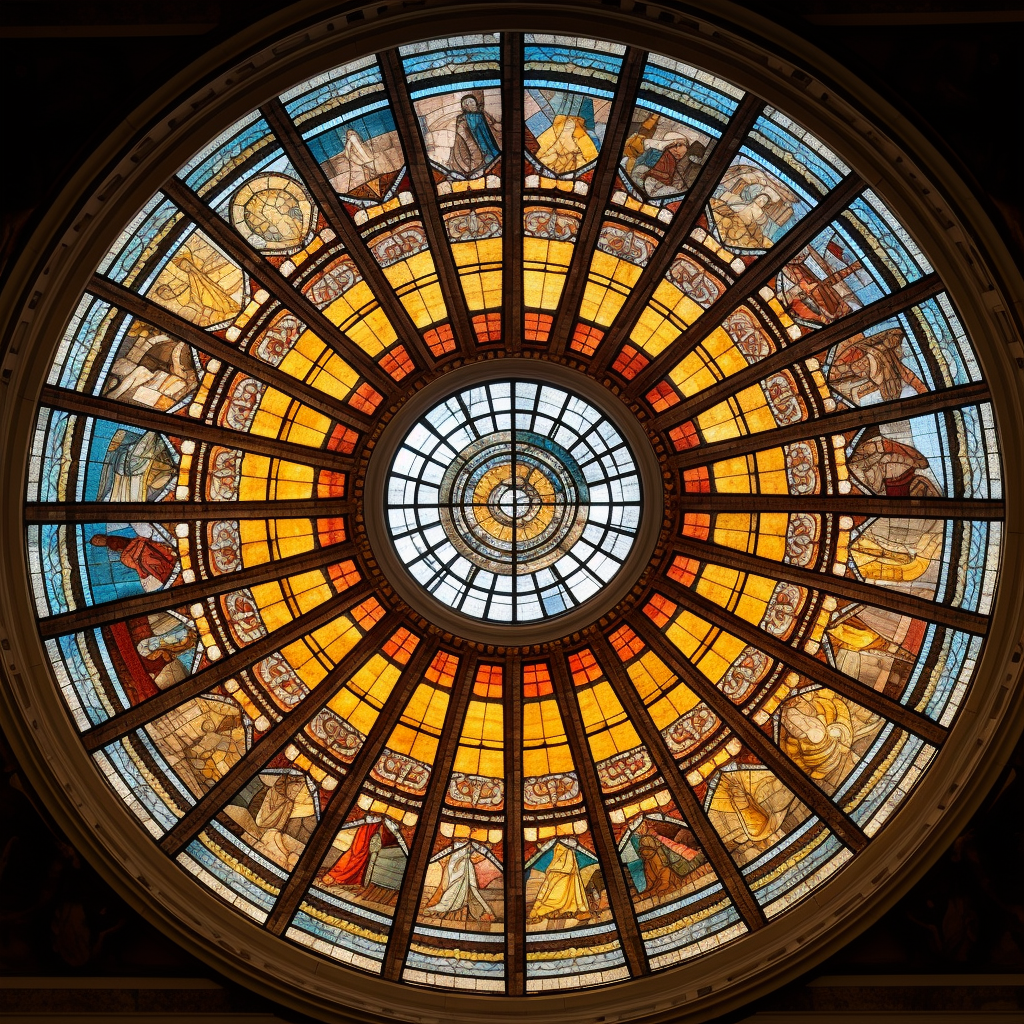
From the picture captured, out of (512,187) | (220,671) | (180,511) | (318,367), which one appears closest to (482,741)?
(220,671)

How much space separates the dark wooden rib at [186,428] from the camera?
39.0ft

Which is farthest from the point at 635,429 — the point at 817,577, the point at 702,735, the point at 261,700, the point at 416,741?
the point at 261,700

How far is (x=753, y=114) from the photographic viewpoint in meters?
11.5

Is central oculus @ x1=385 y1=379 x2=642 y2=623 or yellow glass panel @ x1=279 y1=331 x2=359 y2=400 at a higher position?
yellow glass panel @ x1=279 y1=331 x2=359 y2=400

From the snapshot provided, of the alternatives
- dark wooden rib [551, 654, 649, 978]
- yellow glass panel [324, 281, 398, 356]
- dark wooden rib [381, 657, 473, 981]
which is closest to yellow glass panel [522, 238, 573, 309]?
yellow glass panel [324, 281, 398, 356]

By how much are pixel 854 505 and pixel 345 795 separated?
6.78 meters

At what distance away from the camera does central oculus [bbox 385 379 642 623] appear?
1464 cm

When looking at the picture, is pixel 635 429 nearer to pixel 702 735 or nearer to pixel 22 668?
pixel 702 735

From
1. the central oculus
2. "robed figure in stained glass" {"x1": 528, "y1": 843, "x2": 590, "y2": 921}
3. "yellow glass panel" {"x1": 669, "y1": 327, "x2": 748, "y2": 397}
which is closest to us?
"robed figure in stained glass" {"x1": 528, "y1": 843, "x2": 590, "y2": 921}

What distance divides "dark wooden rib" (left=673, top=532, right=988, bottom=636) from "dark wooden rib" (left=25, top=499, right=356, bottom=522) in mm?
4417

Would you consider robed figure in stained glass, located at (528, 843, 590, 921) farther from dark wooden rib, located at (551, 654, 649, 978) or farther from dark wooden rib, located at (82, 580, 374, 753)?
dark wooden rib, located at (82, 580, 374, 753)

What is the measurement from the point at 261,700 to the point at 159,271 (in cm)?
507

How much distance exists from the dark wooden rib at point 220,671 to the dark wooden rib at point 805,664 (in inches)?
156

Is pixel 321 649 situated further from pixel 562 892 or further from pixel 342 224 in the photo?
pixel 342 224
